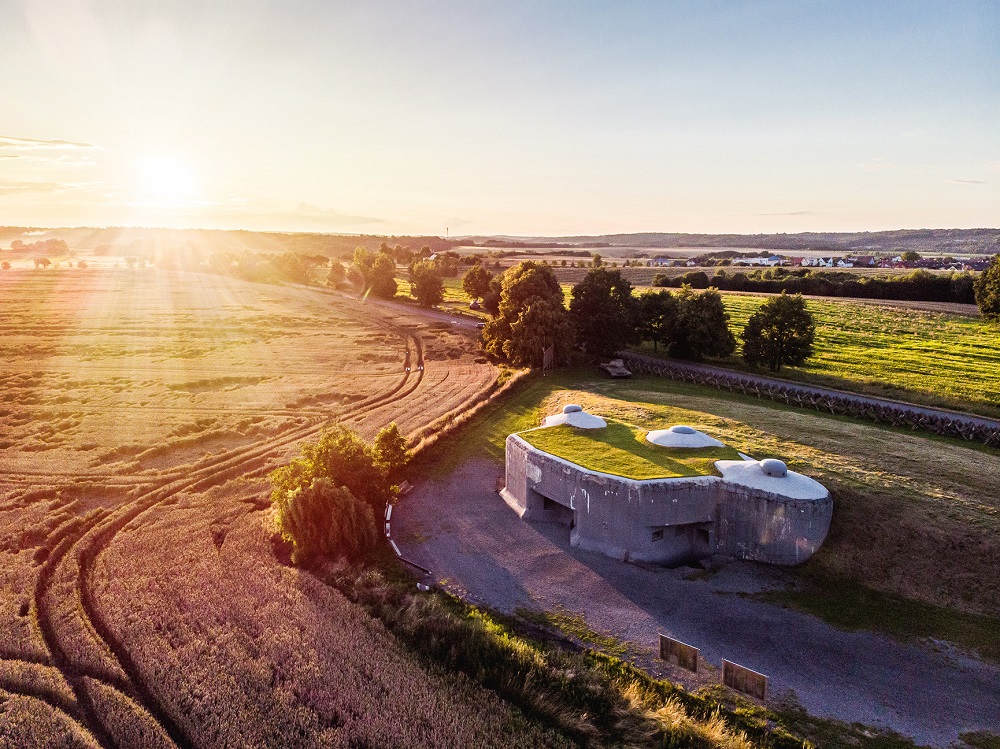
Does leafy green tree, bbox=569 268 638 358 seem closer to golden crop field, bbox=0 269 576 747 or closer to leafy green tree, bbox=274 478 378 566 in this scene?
golden crop field, bbox=0 269 576 747

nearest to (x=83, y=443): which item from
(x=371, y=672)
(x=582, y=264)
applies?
(x=371, y=672)

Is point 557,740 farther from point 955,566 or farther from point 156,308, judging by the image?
point 156,308

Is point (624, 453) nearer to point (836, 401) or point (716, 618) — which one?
point (716, 618)

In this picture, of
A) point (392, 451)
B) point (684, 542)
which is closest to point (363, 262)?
point (392, 451)

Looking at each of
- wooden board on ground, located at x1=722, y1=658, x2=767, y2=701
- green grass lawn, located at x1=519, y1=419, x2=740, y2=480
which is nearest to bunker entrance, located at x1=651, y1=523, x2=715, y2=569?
green grass lawn, located at x1=519, y1=419, x2=740, y2=480

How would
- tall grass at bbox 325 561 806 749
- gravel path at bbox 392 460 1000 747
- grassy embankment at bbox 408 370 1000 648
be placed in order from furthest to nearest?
grassy embankment at bbox 408 370 1000 648
gravel path at bbox 392 460 1000 747
tall grass at bbox 325 561 806 749

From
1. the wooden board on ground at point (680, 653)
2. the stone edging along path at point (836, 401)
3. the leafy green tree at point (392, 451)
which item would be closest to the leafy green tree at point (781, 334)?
the stone edging along path at point (836, 401)

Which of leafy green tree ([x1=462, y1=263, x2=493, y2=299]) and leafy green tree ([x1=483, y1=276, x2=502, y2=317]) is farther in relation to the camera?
leafy green tree ([x1=462, y1=263, x2=493, y2=299])

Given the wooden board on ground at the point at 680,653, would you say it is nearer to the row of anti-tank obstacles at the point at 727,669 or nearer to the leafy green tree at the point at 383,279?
the row of anti-tank obstacles at the point at 727,669
